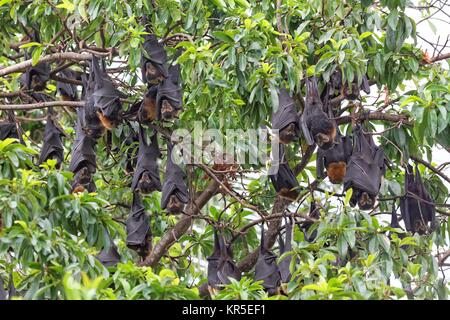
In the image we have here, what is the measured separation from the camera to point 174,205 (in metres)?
8.10

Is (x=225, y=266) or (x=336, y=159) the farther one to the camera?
(x=336, y=159)

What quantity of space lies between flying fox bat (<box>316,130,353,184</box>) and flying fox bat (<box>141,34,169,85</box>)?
143 cm

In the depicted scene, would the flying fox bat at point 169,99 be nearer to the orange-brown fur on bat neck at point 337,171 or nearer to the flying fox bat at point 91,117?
the flying fox bat at point 91,117

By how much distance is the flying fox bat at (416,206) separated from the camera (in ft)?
26.5

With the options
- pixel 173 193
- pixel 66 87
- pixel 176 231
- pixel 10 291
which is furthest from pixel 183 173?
pixel 10 291

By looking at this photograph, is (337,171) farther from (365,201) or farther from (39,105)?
(39,105)

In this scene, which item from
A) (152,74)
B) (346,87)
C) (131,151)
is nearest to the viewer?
(346,87)

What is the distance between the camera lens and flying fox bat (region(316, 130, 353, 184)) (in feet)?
26.7

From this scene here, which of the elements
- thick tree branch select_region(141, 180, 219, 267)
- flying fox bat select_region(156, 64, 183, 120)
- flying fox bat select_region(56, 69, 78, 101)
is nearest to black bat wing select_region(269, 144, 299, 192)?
thick tree branch select_region(141, 180, 219, 267)

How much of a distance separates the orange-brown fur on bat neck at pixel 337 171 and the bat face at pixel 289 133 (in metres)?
0.62

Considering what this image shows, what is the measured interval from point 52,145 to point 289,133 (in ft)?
7.60
